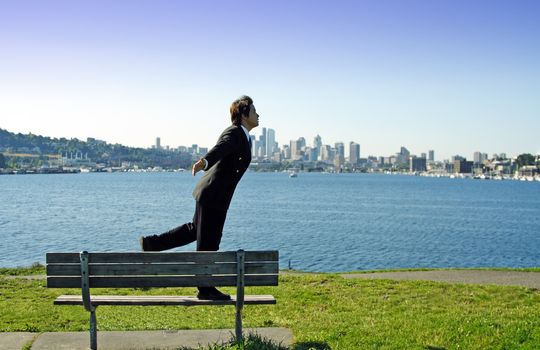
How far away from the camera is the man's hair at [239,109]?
6629mm

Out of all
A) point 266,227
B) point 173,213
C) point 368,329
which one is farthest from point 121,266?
point 173,213

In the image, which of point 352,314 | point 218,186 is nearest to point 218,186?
point 218,186

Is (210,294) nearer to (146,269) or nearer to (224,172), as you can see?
(146,269)

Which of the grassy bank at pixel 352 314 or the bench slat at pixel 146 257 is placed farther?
the grassy bank at pixel 352 314

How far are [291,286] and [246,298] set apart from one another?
7.70m

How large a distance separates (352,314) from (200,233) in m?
3.62

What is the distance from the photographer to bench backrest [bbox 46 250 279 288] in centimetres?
601

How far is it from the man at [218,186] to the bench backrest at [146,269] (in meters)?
0.46

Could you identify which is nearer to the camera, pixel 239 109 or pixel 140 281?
pixel 140 281

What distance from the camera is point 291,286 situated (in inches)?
554

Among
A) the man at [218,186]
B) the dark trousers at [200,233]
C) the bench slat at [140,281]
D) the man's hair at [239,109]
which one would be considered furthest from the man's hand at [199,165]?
the bench slat at [140,281]

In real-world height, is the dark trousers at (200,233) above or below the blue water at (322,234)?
above

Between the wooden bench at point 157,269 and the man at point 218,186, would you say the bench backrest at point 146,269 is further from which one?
the man at point 218,186

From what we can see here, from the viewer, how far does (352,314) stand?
9.20m
